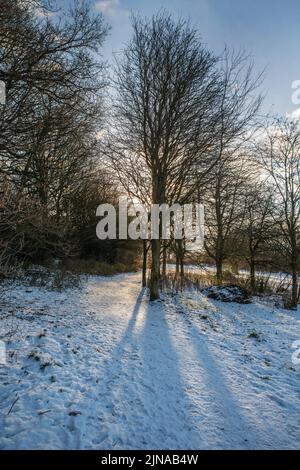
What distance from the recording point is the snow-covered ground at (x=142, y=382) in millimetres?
3115

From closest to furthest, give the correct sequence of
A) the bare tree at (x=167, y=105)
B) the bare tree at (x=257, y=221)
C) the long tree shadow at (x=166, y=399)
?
the long tree shadow at (x=166, y=399)
the bare tree at (x=167, y=105)
the bare tree at (x=257, y=221)

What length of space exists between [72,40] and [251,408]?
28.9 feet

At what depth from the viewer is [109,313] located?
863cm

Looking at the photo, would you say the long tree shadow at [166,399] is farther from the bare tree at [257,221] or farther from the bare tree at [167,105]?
the bare tree at [257,221]

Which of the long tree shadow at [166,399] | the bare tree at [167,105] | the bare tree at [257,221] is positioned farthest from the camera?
the bare tree at [257,221]

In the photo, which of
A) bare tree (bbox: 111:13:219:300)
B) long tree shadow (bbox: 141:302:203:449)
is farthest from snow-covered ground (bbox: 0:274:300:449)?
bare tree (bbox: 111:13:219:300)

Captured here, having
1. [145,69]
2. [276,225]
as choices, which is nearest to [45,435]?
[145,69]

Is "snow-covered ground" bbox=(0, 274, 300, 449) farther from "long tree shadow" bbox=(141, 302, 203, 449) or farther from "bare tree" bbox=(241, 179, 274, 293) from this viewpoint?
"bare tree" bbox=(241, 179, 274, 293)

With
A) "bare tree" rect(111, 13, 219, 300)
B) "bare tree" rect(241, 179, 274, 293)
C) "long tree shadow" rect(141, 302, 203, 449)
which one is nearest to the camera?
"long tree shadow" rect(141, 302, 203, 449)

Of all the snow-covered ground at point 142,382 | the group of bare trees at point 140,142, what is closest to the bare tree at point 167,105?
the group of bare trees at point 140,142

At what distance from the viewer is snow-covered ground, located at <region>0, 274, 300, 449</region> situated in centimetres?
312

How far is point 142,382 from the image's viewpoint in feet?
14.4

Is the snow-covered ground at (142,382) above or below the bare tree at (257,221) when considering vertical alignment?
below
